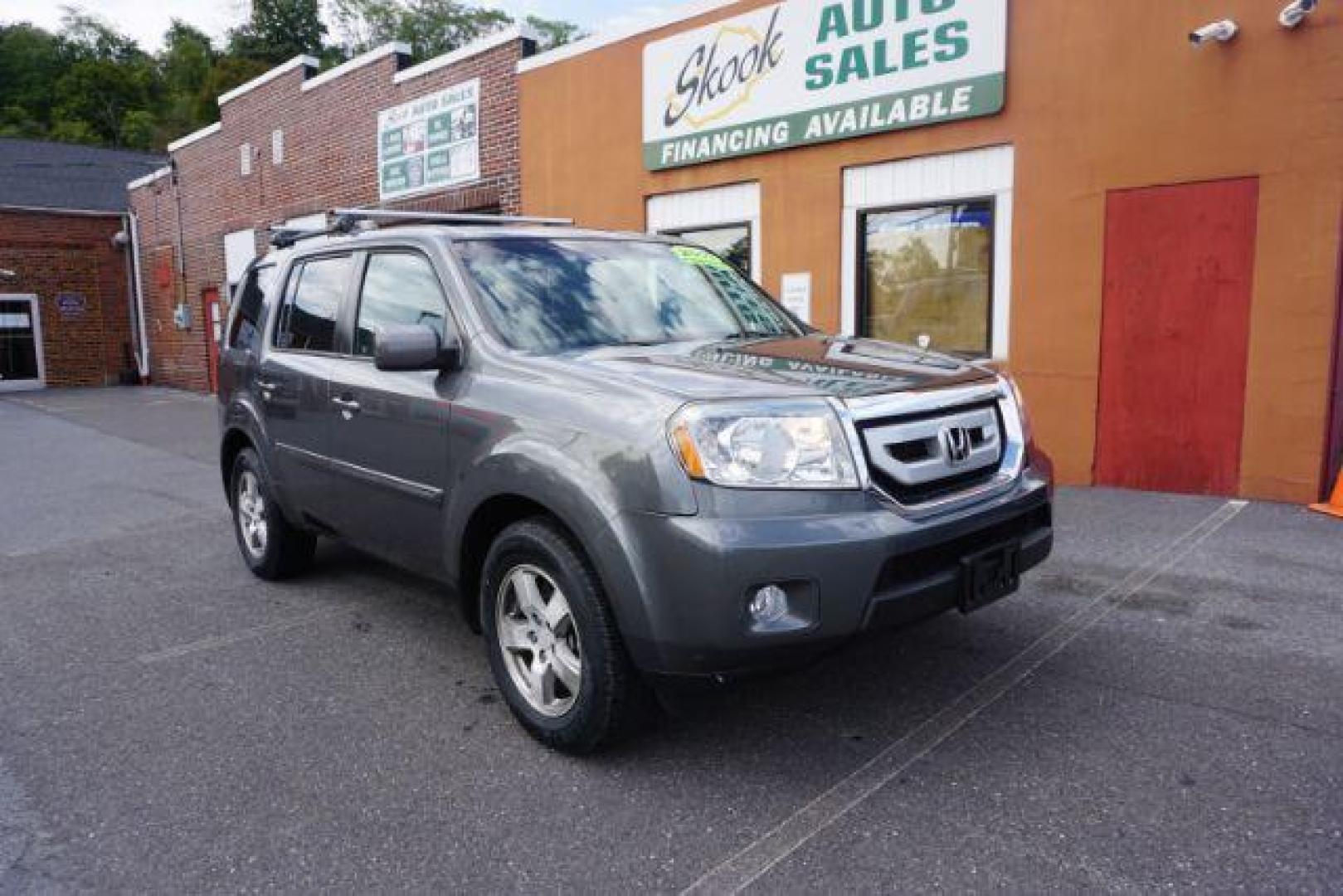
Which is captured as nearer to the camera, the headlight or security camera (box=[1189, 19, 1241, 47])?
the headlight

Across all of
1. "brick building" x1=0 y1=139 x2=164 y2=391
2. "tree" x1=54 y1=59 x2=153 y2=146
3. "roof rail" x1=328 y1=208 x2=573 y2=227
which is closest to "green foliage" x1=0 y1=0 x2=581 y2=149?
"tree" x1=54 y1=59 x2=153 y2=146

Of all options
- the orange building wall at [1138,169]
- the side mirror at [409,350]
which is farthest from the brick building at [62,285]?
the side mirror at [409,350]

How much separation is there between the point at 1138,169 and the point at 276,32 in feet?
219

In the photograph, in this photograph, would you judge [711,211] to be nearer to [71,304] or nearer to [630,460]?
[630,460]

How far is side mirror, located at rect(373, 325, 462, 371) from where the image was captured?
3.48m

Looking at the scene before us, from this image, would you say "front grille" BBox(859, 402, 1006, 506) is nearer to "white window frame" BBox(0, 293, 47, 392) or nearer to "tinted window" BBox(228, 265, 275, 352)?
"tinted window" BBox(228, 265, 275, 352)

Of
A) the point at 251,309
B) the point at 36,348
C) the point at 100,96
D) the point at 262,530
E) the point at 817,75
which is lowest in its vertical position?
the point at 262,530

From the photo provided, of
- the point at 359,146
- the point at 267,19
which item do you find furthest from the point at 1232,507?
the point at 267,19

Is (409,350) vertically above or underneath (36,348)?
above

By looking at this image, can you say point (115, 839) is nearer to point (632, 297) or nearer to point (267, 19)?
point (632, 297)

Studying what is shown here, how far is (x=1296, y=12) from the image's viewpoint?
6.27 metres

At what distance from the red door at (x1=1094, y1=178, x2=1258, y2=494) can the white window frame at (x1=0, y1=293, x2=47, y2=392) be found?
2314 centimetres

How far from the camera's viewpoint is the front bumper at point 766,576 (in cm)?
278

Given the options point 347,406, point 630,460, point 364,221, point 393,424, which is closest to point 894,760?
point 630,460
